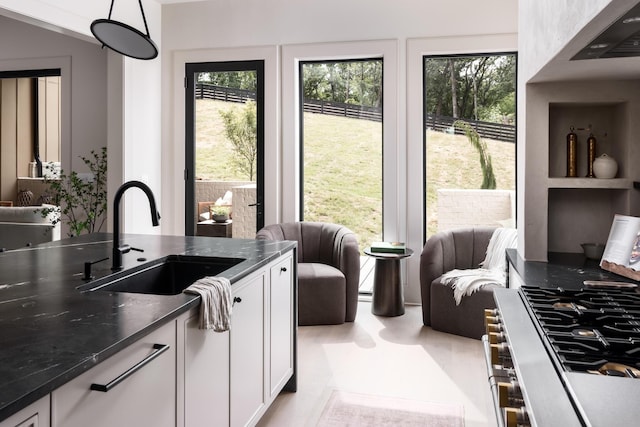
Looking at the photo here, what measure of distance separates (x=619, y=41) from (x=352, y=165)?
3.39 m

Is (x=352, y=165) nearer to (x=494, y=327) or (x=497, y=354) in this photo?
(x=494, y=327)

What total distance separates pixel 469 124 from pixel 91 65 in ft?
12.3

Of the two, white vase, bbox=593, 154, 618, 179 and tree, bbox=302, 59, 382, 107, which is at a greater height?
tree, bbox=302, 59, 382, 107

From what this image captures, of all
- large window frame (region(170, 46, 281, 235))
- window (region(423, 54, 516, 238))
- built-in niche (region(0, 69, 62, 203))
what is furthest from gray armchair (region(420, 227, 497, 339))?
built-in niche (region(0, 69, 62, 203))

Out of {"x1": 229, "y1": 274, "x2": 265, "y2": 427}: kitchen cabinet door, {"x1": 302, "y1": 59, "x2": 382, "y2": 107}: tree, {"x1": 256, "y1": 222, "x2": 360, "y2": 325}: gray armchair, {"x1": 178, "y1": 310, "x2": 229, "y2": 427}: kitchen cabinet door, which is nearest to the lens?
{"x1": 178, "y1": 310, "x2": 229, "y2": 427}: kitchen cabinet door

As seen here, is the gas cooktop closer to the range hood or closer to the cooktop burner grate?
the cooktop burner grate

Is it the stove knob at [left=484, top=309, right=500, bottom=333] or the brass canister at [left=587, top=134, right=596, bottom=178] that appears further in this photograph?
the brass canister at [left=587, top=134, right=596, bottom=178]

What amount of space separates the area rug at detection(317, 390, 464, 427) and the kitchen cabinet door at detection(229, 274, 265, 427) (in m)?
0.49

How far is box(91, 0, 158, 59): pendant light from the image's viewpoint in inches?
102

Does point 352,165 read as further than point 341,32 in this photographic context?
Yes

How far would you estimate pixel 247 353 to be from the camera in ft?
7.34

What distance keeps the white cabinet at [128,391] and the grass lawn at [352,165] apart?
3.57m

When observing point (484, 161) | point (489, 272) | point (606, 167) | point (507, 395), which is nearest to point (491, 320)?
point (507, 395)

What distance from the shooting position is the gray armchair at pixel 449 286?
3850 millimetres
